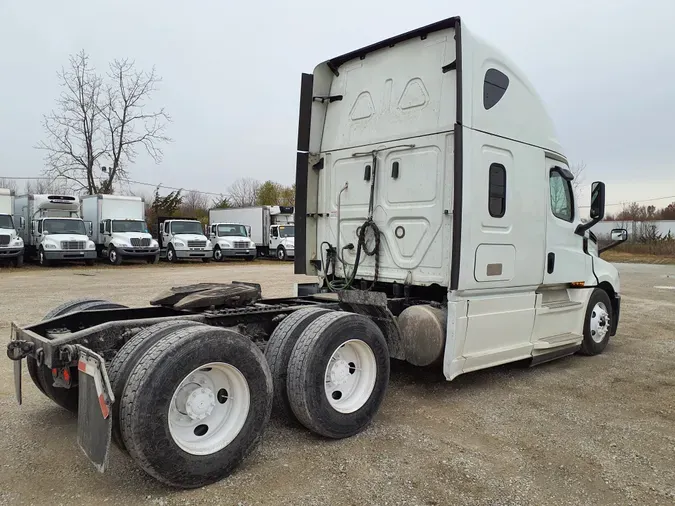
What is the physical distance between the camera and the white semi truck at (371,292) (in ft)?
10.3

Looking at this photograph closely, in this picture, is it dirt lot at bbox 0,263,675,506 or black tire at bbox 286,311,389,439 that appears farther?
black tire at bbox 286,311,389,439

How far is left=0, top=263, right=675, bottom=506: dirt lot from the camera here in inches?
122

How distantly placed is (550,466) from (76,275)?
1872 cm

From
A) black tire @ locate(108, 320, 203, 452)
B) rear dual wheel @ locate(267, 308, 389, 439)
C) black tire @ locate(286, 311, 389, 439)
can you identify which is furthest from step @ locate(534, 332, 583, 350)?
black tire @ locate(108, 320, 203, 452)

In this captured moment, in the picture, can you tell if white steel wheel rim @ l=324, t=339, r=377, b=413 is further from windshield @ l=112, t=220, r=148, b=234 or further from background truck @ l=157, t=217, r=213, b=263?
background truck @ l=157, t=217, r=213, b=263

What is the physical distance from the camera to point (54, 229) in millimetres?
22641

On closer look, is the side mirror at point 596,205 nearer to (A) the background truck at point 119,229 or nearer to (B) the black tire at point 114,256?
(A) the background truck at point 119,229

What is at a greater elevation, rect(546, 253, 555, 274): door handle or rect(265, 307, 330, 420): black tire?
rect(546, 253, 555, 274): door handle

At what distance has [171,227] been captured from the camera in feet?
89.8

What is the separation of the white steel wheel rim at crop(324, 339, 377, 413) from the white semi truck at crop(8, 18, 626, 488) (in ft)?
0.05

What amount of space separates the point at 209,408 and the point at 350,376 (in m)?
1.27

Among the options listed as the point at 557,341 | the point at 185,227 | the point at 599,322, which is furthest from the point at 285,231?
the point at 557,341

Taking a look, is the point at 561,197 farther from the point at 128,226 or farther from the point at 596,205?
the point at 128,226

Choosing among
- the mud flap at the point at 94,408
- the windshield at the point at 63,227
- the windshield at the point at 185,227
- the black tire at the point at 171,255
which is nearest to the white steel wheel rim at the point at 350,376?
the mud flap at the point at 94,408
